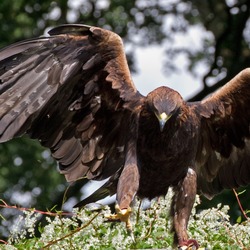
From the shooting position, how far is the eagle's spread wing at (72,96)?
8617mm

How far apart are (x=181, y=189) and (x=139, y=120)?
2.32ft

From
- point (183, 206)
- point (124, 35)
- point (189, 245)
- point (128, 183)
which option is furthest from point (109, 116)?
point (124, 35)

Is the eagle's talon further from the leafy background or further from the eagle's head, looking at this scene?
the leafy background

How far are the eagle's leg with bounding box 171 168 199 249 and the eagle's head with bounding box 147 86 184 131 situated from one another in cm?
70

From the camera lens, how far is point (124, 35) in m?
19.0

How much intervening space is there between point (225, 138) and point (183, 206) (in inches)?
40.8

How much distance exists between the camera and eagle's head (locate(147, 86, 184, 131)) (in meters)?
8.27

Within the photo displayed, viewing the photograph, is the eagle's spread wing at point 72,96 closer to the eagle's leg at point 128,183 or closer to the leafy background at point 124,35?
the eagle's leg at point 128,183

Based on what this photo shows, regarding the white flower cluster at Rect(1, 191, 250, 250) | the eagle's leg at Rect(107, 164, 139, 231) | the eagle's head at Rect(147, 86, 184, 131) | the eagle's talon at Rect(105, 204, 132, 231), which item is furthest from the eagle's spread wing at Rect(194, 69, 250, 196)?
the eagle's talon at Rect(105, 204, 132, 231)

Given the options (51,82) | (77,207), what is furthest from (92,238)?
(51,82)

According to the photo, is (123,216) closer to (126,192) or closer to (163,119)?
(126,192)

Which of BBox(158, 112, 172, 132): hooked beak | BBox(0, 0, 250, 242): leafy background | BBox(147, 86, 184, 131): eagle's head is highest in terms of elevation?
BBox(147, 86, 184, 131): eagle's head

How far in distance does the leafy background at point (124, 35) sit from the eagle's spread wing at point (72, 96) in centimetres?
650

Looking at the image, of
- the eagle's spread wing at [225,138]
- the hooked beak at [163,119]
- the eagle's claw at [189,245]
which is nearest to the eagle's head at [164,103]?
the hooked beak at [163,119]
